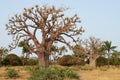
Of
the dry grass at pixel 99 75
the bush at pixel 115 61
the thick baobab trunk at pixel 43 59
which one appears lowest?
the dry grass at pixel 99 75

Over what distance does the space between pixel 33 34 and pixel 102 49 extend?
37411mm

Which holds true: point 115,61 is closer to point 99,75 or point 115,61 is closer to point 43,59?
point 43,59

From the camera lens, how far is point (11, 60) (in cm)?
6412

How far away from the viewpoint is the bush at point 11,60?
210 feet

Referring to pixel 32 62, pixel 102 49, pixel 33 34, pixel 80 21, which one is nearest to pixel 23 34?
pixel 33 34

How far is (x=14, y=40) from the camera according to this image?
115 feet

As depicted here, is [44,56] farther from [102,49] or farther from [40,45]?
[102,49]

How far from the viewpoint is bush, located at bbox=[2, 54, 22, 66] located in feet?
210

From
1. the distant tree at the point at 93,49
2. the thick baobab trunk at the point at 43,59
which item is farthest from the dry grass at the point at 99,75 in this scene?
the distant tree at the point at 93,49

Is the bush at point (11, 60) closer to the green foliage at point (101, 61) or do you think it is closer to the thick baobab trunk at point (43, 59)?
the green foliage at point (101, 61)

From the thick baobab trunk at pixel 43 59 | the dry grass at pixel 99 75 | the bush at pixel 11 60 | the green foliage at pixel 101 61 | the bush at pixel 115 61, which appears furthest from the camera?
the green foliage at pixel 101 61

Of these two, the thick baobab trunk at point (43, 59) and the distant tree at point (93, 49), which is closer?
the thick baobab trunk at point (43, 59)

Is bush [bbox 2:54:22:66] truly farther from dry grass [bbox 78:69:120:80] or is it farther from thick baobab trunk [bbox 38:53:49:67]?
dry grass [bbox 78:69:120:80]

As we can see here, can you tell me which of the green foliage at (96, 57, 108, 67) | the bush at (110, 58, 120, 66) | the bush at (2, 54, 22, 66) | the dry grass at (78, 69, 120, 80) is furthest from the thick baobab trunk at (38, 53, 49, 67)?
the green foliage at (96, 57, 108, 67)
